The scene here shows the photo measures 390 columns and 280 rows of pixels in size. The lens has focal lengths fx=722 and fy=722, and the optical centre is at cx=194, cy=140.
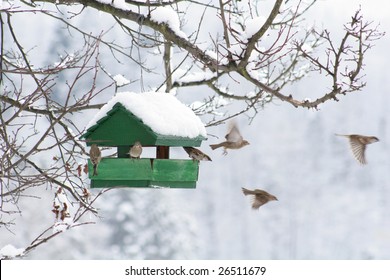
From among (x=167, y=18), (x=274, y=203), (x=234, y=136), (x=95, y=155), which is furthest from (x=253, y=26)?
(x=274, y=203)

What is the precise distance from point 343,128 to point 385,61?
2.97 metres

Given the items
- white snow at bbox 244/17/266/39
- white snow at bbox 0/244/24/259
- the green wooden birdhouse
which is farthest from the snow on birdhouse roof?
white snow at bbox 0/244/24/259

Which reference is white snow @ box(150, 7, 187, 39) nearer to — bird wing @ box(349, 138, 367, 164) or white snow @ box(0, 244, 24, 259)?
bird wing @ box(349, 138, 367, 164)

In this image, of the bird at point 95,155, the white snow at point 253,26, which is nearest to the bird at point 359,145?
the white snow at point 253,26

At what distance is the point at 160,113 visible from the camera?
275 cm

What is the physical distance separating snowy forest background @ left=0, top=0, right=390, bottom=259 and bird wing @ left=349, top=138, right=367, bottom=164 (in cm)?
1080

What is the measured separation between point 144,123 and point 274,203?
1206 cm

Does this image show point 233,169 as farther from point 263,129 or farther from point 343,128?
point 343,128

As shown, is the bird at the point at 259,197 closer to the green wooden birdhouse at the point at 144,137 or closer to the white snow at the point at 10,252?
the green wooden birdhouse at the point at 144,137

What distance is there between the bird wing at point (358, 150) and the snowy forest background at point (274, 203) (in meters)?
10.8

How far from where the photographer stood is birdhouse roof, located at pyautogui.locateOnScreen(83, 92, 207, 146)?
8.83 ft

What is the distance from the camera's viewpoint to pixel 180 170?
110 inches
